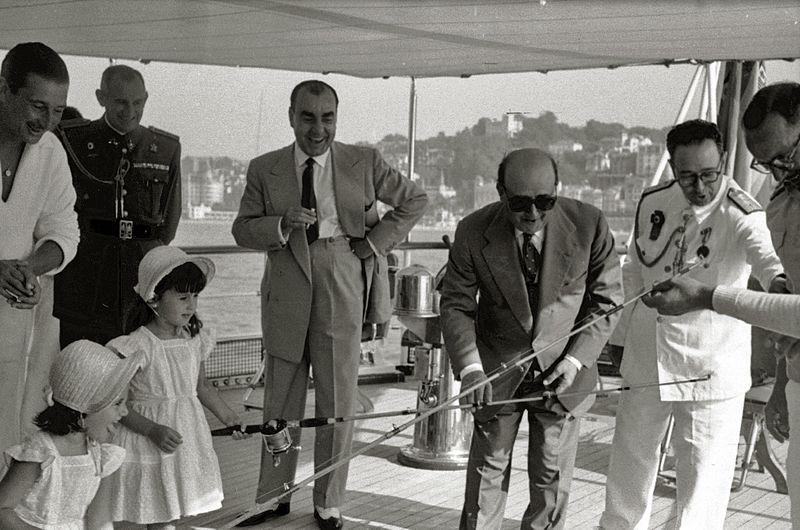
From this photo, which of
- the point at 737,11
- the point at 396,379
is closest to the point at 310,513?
the point at 737,11

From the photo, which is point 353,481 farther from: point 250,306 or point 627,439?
point 250,306

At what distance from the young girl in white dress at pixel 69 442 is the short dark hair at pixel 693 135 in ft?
7.00

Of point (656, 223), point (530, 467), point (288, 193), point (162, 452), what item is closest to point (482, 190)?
point (288, 193)

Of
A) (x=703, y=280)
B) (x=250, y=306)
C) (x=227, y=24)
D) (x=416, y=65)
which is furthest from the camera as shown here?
(x=250, y=306)

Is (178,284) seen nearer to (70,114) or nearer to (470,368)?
(470,368)

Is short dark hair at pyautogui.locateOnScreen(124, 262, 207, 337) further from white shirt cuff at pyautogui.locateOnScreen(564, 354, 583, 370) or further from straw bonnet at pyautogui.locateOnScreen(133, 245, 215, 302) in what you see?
white shirt cuff at pyautogui.locateOnScreen(564, 354, 583, 370)

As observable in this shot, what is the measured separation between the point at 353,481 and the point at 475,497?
2152 mm

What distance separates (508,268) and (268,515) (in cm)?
197

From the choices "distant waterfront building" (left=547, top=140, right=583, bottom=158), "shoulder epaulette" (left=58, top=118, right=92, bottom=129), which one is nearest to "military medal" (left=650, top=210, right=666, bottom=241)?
"shoulder epaulette" (left=58, top=118, right=92, bottom=129)

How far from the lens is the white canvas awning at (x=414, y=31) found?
437 cm

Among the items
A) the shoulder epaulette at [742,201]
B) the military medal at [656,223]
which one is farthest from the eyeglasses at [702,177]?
the military medal at [656,223]

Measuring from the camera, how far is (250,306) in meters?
50.8

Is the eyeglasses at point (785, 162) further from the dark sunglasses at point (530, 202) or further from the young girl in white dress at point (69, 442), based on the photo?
the young girl in white dress at point (69, 442)

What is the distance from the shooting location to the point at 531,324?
3.80 m
